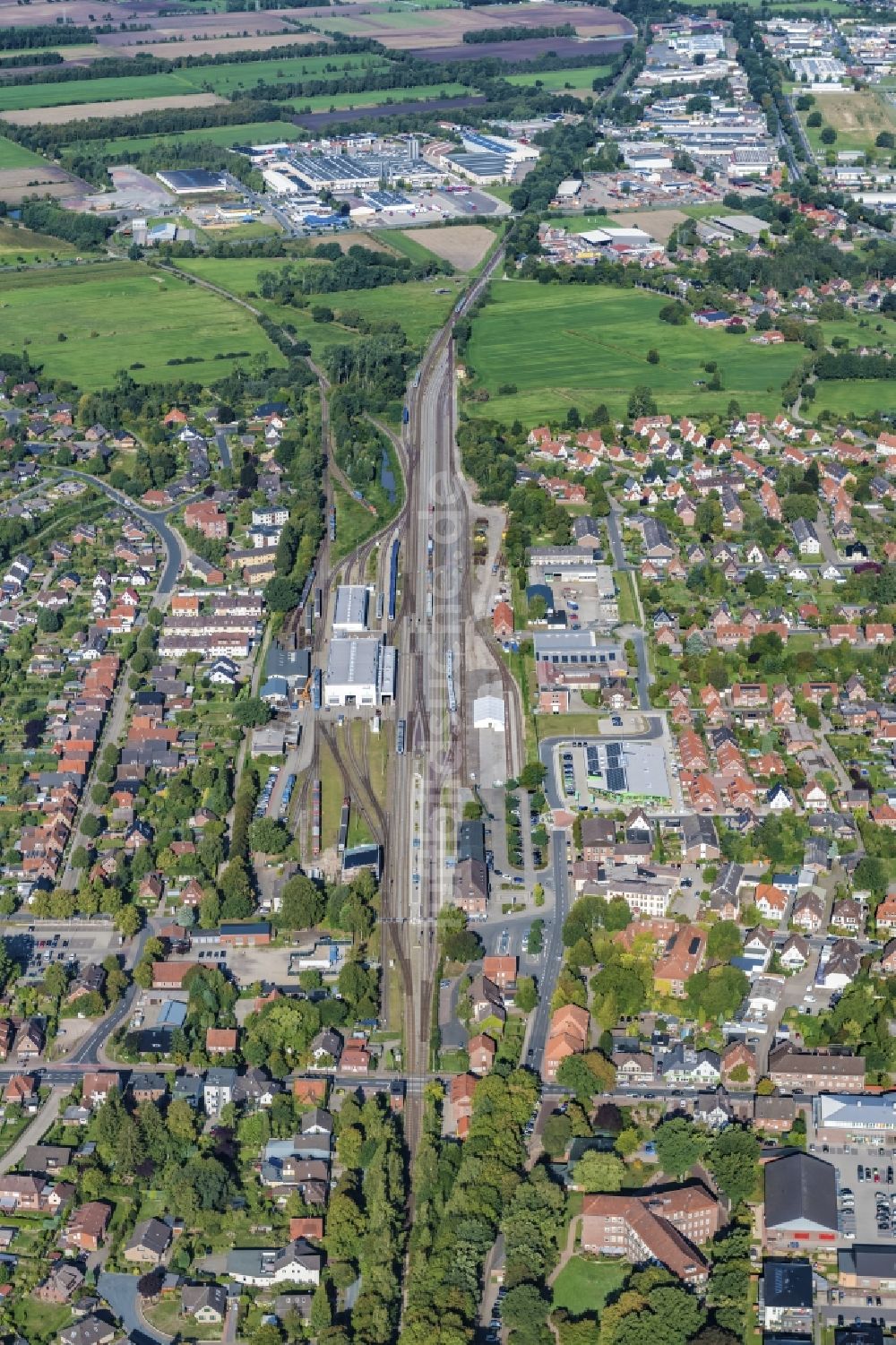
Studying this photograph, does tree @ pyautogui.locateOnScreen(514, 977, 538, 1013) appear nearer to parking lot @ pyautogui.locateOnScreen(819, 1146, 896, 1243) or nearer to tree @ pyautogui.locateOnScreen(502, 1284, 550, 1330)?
parking lot @ pyautogui.locateOnScreen(819, 1146, 896, 1243)

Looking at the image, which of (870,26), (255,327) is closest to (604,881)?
(255,327)

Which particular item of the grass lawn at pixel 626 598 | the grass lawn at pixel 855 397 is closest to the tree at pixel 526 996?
the grass lawn at pixel 626 598

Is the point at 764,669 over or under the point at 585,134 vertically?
under

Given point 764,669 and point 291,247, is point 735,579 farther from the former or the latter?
point 291,247

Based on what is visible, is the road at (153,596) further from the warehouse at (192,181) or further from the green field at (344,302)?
the warehouse at (192,181)

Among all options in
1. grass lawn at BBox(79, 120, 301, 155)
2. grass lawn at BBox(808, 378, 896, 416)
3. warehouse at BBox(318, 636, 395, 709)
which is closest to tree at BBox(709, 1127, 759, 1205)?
warehouse at BBox(318, 636, 395, 709)

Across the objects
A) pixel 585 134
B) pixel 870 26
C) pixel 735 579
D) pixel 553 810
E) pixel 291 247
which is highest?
pixel 870 26

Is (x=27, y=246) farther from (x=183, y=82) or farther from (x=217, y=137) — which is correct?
(x=183, y=82)

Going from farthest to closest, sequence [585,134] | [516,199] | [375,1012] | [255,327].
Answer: [585,134] < [516,199] < [255,327] < [375,1012]
